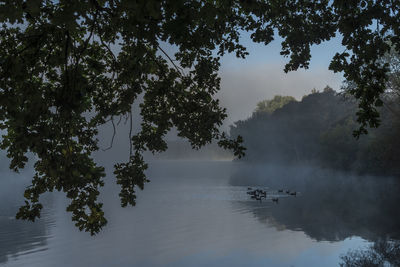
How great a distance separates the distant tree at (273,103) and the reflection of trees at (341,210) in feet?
272

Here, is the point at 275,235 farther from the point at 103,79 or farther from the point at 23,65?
the point at 23,65

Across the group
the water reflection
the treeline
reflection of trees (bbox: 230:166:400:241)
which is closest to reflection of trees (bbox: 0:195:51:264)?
the water reflection

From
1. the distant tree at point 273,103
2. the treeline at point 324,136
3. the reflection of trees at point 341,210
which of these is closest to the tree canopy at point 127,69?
the reflection of trees at point 341,210

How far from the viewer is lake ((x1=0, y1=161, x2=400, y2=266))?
28.7 meters

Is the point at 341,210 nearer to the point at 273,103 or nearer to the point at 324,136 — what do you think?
the point at 324,136

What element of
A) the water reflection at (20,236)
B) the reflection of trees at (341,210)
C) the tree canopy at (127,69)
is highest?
the tree canopy at (127,69)

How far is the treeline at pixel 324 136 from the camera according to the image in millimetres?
50562

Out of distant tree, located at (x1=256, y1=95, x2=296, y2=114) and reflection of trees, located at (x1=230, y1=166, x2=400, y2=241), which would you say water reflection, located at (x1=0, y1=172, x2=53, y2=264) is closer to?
reflection of trees, located at (x1=230, y1=166, x2=400, y2=241)

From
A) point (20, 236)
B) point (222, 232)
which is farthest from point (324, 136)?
point (20, 236)

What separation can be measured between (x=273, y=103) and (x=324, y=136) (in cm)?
8447

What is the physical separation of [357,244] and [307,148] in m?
64.4

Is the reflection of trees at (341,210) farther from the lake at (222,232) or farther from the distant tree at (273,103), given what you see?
the distant tree at (273,103)

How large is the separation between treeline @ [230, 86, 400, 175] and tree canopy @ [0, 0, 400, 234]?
128 ft

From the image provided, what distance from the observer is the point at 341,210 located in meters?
43.5
